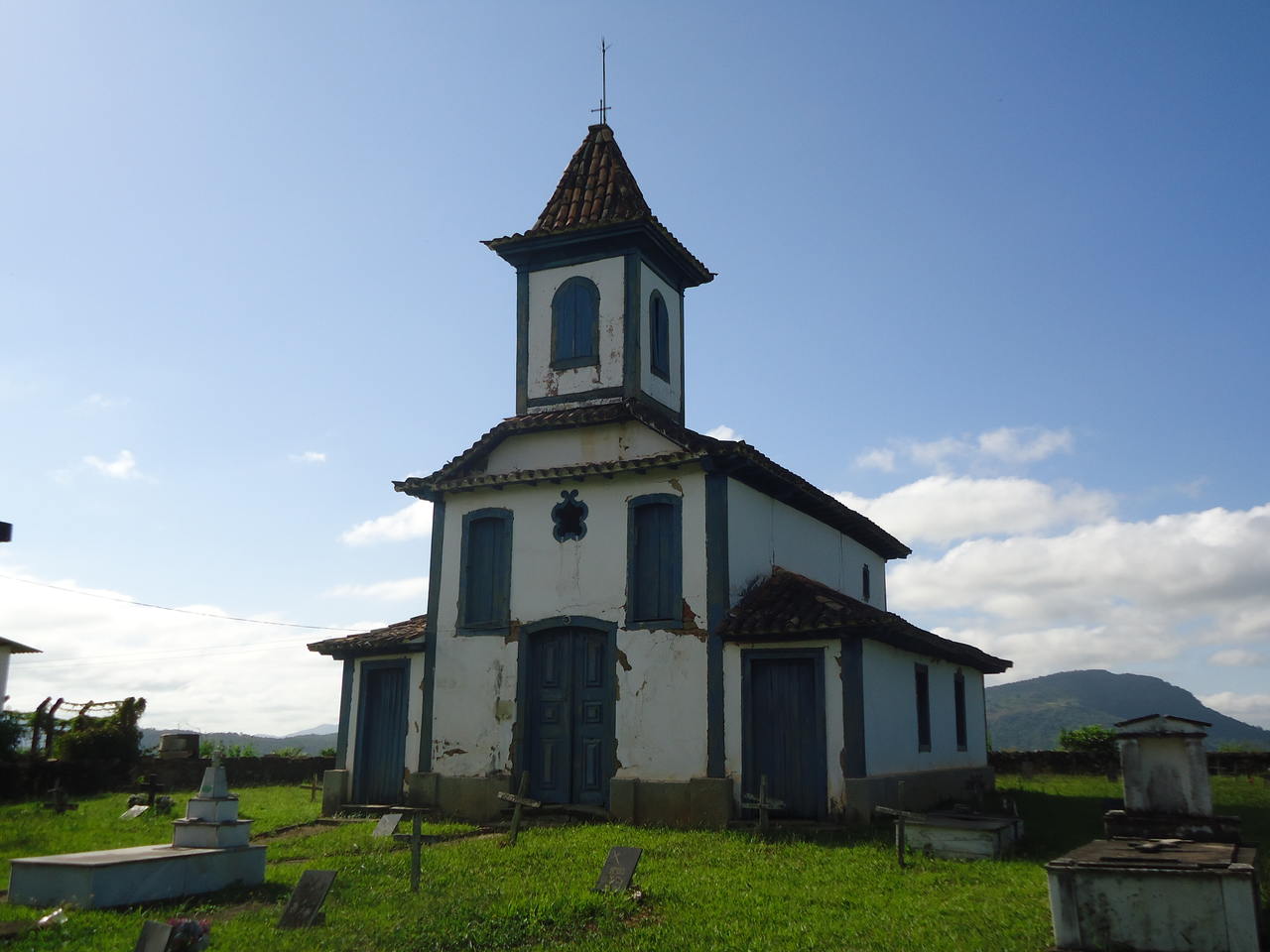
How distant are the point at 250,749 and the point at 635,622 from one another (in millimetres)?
19908

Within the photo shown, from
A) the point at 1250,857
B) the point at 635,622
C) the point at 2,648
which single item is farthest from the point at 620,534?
the point at 2,648

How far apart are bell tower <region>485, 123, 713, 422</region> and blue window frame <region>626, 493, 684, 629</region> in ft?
9.10

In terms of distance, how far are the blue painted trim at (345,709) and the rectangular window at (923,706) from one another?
34.2 feet

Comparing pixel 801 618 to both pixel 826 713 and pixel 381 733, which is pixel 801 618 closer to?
pixel 826 713

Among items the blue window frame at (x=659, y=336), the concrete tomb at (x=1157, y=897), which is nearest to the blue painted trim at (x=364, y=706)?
the blue window frame at (x=659, y=336)

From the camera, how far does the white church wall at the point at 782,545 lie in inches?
700

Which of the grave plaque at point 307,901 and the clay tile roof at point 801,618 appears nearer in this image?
the grave plaque at point 307,901

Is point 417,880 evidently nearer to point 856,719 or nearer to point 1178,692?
point 856,719

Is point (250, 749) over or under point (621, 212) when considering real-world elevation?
under

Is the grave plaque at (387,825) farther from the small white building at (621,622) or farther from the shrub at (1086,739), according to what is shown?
the shrub at (1086,739)

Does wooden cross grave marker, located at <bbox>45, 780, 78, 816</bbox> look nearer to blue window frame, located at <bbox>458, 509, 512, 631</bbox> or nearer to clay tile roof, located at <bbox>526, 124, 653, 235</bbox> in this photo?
blue window frame, located at <bbox>458, 509, 512, 631</bbox>

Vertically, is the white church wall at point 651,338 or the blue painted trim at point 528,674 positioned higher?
the white church wall at point 651,338

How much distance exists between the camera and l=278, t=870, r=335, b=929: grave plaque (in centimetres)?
954

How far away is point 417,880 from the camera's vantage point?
11.0m
